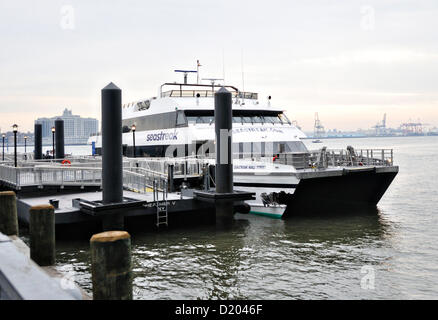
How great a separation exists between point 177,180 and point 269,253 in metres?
7.08

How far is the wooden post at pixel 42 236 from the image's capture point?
8648 millimetres

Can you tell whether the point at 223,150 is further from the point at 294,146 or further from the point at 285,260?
the point at 294,146

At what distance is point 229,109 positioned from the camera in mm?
13219

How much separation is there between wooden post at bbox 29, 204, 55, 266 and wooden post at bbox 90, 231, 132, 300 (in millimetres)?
3174

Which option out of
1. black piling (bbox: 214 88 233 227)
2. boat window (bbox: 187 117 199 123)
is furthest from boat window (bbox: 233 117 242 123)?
black piling (bbox: 214 88 233 227)

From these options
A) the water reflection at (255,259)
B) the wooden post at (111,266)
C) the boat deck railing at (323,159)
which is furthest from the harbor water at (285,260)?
the wooden post at (111,266)

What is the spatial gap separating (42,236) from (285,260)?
19.0ft

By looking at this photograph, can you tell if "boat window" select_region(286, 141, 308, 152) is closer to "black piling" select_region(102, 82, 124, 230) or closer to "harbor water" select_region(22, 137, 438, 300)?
"harbor water" select_region(22, 137, 438, 300)

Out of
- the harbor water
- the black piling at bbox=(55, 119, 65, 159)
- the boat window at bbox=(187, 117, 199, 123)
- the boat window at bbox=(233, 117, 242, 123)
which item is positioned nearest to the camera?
the harbor water

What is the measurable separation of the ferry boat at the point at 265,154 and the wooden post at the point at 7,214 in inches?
345

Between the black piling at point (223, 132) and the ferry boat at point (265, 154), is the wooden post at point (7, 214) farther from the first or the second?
the ferry boat at point (265, 154)

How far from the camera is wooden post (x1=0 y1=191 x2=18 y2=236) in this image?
32.8 feet

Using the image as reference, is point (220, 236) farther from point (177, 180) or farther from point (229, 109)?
point (177, 180)
